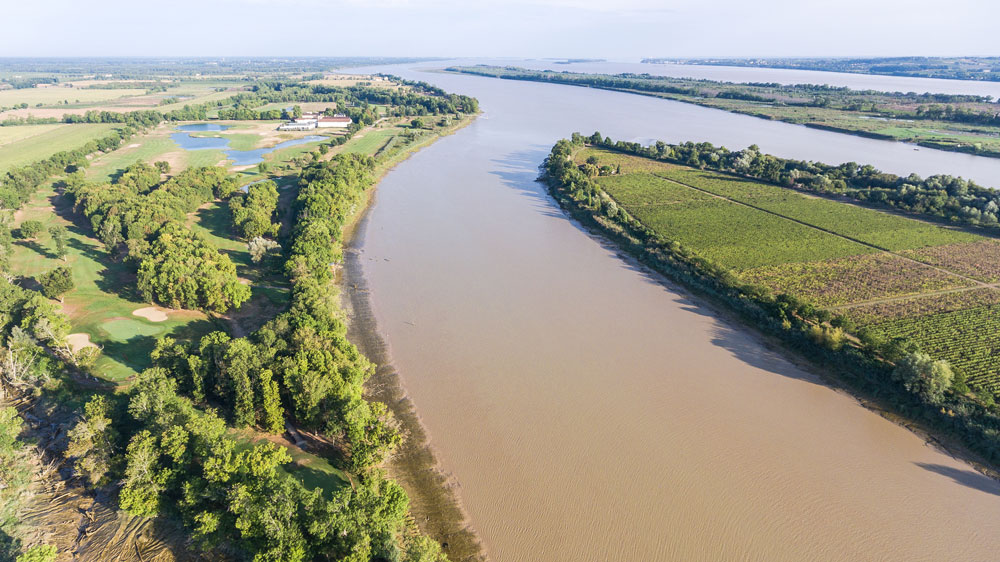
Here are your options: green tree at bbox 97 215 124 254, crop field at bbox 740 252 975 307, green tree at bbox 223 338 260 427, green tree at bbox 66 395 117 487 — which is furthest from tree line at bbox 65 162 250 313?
crop field at bbox 740 252 975 307

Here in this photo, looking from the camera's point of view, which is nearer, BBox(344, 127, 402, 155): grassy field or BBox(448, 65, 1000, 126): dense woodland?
BBox(344, 127, 402, 155): grassy field

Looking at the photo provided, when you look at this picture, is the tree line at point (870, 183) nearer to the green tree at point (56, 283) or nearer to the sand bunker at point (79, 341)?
the sand bunker at point (79, 341)

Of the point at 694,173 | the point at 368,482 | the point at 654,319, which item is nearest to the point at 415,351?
the point at 368,482

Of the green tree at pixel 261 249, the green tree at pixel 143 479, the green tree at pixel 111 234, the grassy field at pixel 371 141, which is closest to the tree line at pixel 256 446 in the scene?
the green tree at pixel 143 479

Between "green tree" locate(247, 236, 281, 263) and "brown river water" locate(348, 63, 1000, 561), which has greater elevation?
"green tree" locate(247, 236, 281, 263)

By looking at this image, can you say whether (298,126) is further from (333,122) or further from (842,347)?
(842,347)

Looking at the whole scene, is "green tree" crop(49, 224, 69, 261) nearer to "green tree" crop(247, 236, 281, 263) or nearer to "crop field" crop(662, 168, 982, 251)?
"green tree" crop(247, 236, 281, 263)

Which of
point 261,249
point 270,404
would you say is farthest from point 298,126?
point 270,404
